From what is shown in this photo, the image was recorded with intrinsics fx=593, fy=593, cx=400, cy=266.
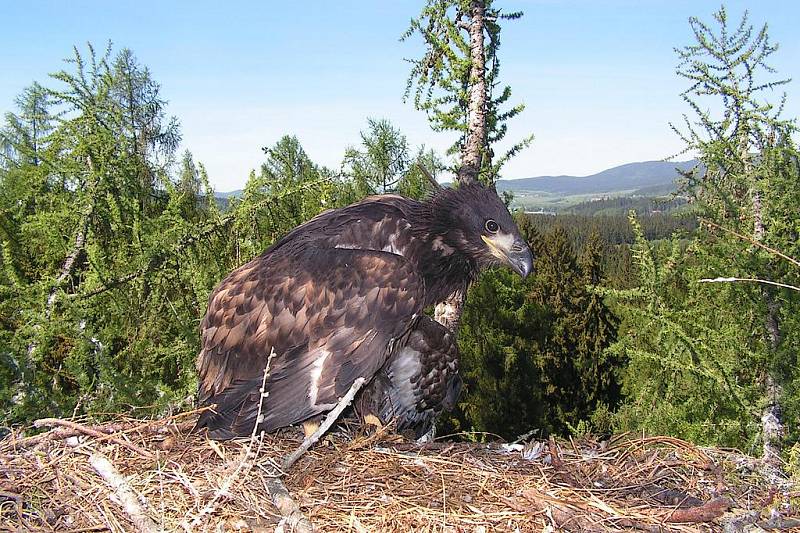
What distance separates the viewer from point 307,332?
3.51m

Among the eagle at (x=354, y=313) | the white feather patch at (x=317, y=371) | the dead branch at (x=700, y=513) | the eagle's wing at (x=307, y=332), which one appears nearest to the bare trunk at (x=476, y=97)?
the eagle at (x=354, y=313)

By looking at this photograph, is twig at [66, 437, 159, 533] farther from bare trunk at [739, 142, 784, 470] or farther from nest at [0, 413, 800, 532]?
bare trunk at [739, 142, 784, 470]

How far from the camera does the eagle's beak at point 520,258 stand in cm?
379

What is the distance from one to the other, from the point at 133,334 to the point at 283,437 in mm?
2538

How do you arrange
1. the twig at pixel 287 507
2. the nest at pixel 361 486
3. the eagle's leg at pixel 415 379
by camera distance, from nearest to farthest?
1. the twig at pixel 287 507
2. the nest at pixel 361 486
3. the eagle's leg at pixel 415 379

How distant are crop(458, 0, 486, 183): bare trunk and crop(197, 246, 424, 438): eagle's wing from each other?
18.6ft

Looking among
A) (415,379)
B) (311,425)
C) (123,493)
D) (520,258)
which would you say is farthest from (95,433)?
(520,258)

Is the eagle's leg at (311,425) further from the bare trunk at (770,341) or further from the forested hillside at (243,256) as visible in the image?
the bare trunk at (770,341)

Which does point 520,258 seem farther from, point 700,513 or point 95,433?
point 95,433

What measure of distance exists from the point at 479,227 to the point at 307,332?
1347 mm

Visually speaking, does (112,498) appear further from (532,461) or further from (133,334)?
(133,334)

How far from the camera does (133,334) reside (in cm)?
542

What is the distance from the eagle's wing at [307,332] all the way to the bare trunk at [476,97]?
5.67m

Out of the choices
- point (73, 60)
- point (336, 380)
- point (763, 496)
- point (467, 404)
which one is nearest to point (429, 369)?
point (336, 380)
